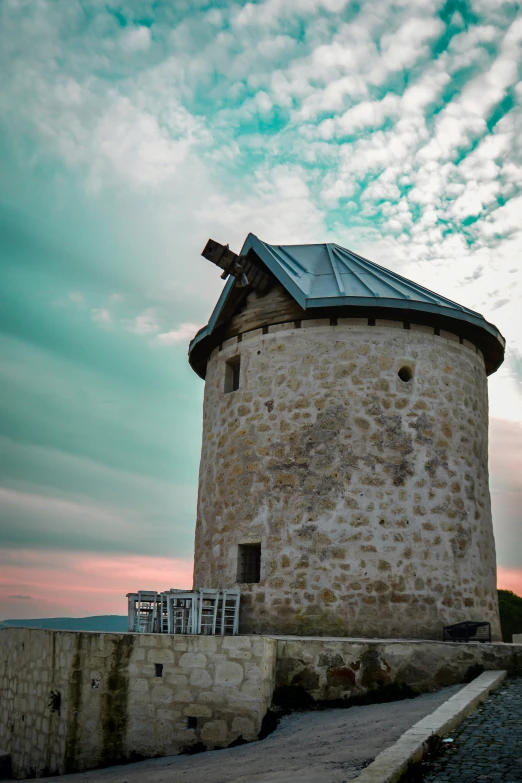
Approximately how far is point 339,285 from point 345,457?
10.7ft

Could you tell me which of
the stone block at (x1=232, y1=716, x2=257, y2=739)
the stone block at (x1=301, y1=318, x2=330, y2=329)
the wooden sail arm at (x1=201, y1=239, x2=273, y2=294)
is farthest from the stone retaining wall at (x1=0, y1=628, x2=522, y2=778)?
the wooden sail arm at (x1=201, y1=239, x2=273, y2=294)

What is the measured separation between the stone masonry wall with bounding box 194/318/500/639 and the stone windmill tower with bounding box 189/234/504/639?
23mm

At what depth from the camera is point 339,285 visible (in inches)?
531

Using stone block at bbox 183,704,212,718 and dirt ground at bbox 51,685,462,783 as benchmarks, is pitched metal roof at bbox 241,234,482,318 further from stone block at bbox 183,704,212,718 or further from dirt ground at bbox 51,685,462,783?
stone block at bbox 183,704,212,718

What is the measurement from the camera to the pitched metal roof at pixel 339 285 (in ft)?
42.2

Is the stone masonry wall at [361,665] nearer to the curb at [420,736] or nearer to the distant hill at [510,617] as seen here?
the curb at [420,736]

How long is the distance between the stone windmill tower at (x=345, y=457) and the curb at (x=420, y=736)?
3.10 m

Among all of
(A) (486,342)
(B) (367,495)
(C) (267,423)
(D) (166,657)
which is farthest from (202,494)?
(A) (486,342)

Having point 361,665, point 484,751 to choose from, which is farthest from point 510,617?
point 484,751

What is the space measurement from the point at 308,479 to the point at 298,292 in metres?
3.31

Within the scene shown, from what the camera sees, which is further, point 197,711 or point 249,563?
point 249,563

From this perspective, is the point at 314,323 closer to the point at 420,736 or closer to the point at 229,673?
the point at 229,673

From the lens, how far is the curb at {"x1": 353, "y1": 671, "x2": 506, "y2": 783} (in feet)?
17.0

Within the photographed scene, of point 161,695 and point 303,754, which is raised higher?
point 161,695
